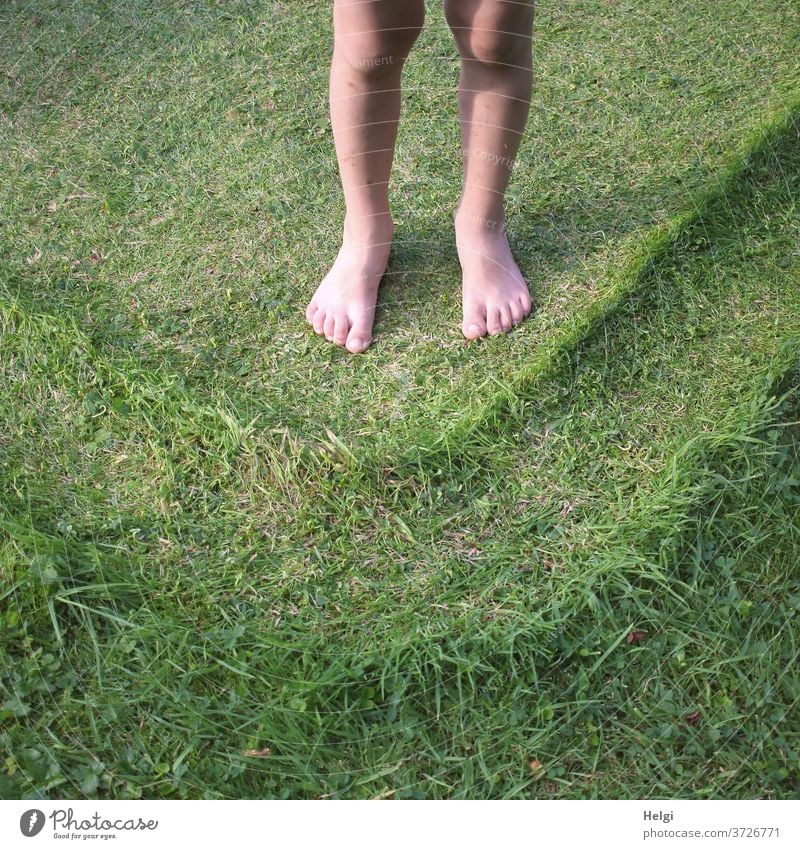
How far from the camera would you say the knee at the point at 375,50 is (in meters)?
1.43

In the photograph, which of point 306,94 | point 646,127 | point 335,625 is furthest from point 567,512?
point 306,94

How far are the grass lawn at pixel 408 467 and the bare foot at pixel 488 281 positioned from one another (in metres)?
0.05

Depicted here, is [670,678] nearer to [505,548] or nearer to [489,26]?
[505,548]

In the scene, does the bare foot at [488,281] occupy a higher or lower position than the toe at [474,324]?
higher

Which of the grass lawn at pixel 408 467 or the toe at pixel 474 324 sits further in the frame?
the toe at pixel 474 324

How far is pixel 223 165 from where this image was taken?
2111mm

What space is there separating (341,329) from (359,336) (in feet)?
0.13

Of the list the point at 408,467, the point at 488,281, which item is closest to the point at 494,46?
the point at 488,281

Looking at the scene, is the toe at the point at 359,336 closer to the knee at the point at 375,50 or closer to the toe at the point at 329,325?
the toe at the point at 329,325

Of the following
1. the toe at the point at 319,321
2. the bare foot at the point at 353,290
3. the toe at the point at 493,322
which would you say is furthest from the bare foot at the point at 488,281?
the toe at the point at 319,321

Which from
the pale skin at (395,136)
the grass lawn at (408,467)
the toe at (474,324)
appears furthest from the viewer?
the toe at (474,324)

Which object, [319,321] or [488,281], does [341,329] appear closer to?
[319,321]

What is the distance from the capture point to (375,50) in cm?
144
